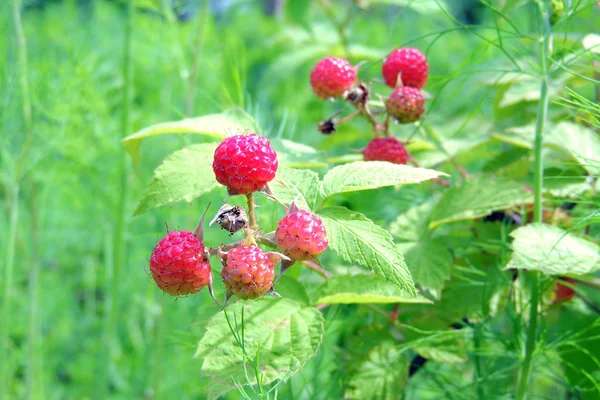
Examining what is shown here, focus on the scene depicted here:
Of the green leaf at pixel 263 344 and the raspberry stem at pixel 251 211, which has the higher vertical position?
the raspberry stem at pixel 251 211

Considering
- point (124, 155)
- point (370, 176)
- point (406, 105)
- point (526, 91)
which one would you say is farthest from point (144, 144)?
point (370, 176)

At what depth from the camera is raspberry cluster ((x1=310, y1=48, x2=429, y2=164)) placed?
2.68ft

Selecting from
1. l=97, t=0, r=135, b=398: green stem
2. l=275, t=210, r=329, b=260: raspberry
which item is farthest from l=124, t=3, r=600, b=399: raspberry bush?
l=97, t=0, r=135, b=398: green stem

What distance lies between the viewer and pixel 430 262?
843mm

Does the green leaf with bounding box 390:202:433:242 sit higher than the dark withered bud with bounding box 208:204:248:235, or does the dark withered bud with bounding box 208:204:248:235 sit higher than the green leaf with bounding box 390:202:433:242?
the dark withered bud with bounding box 208:204:248:235

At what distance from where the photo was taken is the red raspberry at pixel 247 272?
1.95ft

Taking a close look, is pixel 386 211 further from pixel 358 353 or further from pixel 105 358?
pixel 105 358

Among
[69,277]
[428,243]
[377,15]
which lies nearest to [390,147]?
[428,243]

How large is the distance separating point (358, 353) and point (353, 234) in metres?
0.31

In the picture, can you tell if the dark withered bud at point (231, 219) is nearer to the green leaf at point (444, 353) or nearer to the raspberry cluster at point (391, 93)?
the raspberry cluster at point (391, 93)

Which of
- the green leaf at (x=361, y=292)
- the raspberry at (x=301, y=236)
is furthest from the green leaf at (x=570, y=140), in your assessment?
the raspberry at (x=301, y=236)

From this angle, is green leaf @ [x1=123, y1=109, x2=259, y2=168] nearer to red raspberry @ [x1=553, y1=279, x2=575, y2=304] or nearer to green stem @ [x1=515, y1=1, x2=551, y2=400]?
green stem @ [x1=515, y1=1, x2=551, y2=400]

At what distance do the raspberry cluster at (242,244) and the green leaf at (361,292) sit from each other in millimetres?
121

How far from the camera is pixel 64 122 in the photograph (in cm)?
145
